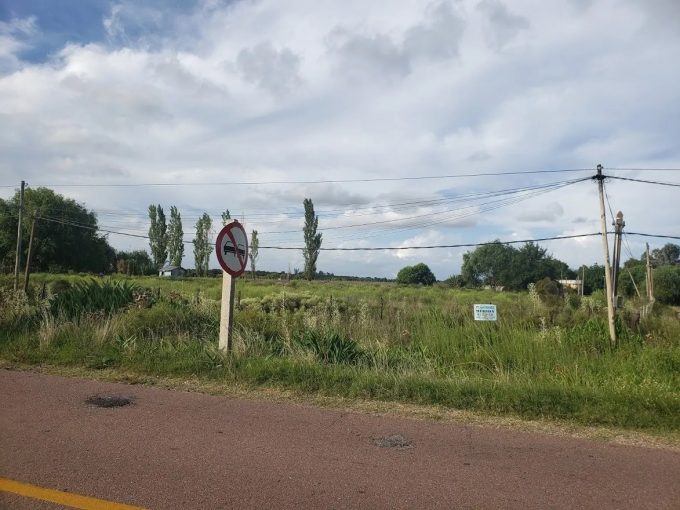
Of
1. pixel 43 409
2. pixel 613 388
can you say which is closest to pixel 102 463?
pixel 43 409

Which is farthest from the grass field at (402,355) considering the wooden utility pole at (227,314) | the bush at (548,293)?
the bush at (548,293)

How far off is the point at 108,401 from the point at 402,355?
4.67 meters

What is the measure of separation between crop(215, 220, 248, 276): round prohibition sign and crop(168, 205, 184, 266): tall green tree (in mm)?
60927

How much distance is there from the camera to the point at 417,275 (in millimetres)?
81375

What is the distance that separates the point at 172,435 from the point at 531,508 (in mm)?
3220

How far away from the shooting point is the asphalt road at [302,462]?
3939 millimetres

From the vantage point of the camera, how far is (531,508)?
12.5 ft

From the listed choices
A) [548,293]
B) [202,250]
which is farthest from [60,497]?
[202,250]

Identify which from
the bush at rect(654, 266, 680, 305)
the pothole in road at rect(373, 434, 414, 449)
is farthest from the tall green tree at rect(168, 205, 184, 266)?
the pothole in road at rect(373, 434, 414, 449)

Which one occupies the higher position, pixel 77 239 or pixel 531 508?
pixel 77 239

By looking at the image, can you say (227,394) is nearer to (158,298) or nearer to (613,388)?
(613,388)

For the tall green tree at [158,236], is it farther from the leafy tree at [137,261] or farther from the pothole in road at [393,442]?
the pothole in road at [393,442]

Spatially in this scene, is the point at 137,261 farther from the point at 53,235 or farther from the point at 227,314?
the point at 227,314

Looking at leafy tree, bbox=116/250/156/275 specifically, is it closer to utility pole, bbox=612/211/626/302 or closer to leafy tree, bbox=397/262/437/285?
leafy tree, bbox=397/262/437/285
